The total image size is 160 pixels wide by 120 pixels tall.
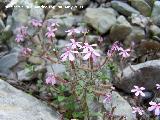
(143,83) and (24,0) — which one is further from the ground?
(24,0)

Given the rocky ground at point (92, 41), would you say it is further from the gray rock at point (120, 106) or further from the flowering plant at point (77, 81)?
A: the flowering plant at point (77, 81)

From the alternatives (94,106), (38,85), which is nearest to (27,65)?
(38,85)

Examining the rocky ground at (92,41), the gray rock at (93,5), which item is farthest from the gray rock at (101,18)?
the gray rock at (93,5)

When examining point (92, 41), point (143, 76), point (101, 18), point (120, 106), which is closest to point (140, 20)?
point (101, 18)

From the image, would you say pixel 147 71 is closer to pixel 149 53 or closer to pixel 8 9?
pixel 149 53

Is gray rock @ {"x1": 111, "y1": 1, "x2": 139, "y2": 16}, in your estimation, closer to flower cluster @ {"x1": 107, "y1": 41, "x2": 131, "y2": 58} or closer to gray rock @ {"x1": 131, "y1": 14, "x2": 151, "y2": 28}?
gray rock @ {"x1": 131, "y1": 14, "x2": 151, "y2": 28}

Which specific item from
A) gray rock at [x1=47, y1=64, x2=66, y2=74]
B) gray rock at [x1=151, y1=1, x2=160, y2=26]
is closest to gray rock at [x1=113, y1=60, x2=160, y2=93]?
gray rock at [x1=47, y1=64, x2=66, y2=74]
